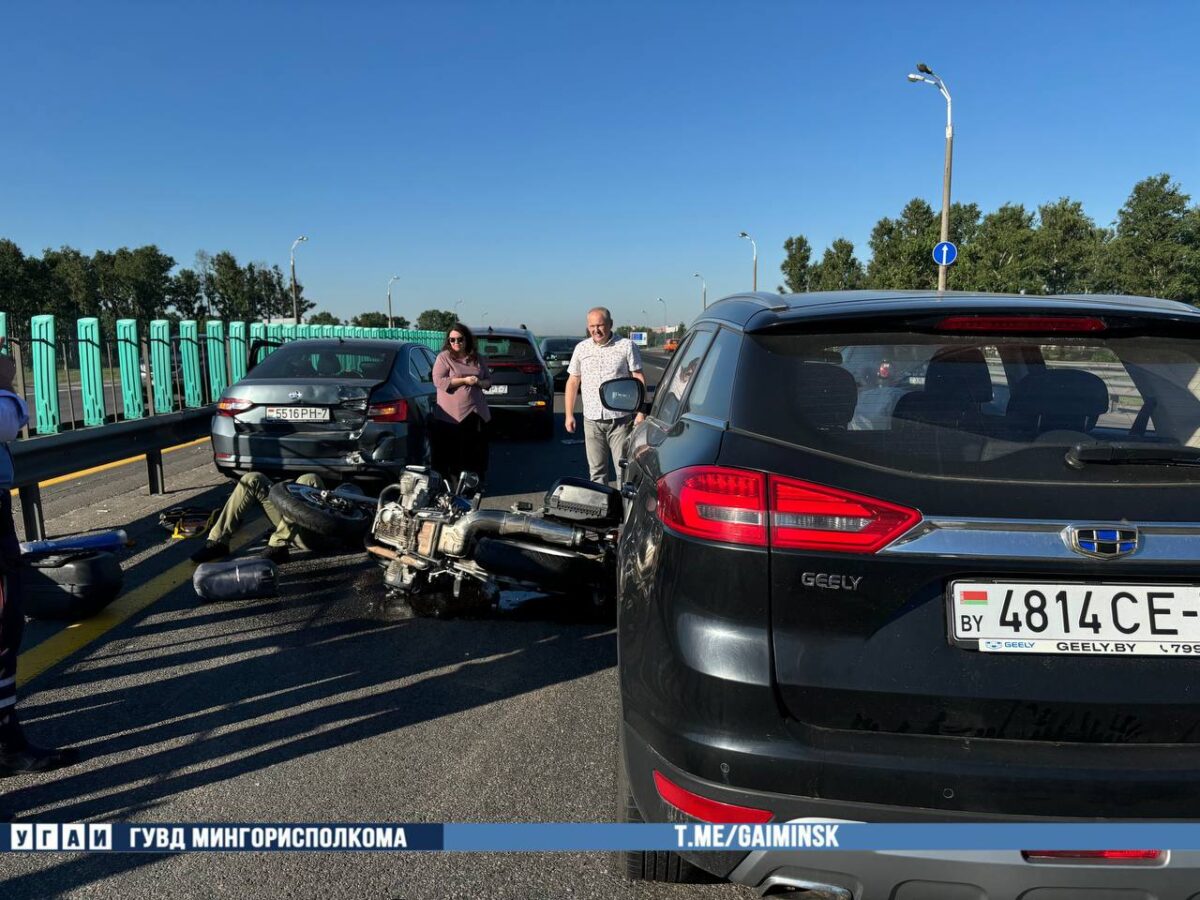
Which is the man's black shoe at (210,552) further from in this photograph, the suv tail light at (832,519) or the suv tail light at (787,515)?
the suv tail light at (832,519)

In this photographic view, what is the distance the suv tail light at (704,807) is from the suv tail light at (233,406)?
20.7ft

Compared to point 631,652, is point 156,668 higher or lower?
lower

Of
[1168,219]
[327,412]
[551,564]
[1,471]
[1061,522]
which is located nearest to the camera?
[1061,522]

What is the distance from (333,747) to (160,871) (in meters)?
0.90

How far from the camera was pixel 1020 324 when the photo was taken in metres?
2.25

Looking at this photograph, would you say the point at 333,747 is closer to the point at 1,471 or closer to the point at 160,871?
the point at 160,871

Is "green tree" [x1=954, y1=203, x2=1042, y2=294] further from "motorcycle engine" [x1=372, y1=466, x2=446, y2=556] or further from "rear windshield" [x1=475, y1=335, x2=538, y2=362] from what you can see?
"motorcycle engine" [x1=372, y1=466, x2=446, y2=556]

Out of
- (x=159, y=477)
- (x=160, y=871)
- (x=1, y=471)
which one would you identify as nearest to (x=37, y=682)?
(x=1, y=471)

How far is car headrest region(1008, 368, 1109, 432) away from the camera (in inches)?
85.2

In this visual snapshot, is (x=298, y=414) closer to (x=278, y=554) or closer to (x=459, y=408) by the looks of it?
(x=459, y=408)

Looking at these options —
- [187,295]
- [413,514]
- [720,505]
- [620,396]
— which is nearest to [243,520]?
[413,514]

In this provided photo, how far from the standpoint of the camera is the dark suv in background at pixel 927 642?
6.02ft

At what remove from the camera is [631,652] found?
2.22 meters

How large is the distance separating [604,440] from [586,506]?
224cm
